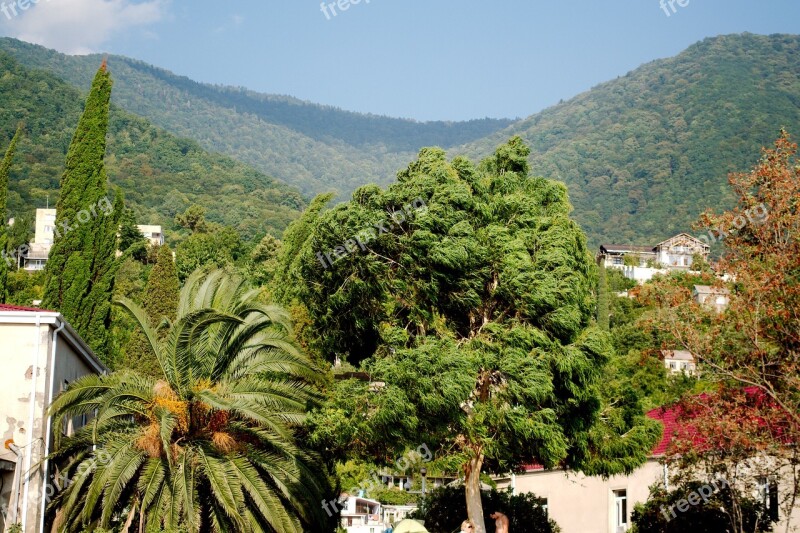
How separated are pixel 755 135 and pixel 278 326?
19020cm

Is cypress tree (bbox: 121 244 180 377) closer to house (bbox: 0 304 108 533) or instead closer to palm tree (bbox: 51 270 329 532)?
palm tree (bbox: 51 270 329 532)

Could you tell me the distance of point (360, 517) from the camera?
49469mm

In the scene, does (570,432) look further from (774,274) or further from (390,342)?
(774,274)

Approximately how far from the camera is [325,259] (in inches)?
882

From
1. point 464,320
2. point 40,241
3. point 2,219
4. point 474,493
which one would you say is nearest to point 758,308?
point 464,320

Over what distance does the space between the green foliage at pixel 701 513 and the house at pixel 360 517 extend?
19.9 metres

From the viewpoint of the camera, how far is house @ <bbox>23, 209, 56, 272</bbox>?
111 m

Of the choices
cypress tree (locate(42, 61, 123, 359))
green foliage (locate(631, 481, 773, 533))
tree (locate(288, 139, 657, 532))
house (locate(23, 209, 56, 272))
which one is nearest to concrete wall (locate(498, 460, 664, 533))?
green foliage (locate(631, 481, 773, 533))

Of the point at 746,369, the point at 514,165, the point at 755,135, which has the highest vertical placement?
the point at 755,135

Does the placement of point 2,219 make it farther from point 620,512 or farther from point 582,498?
point 620,512

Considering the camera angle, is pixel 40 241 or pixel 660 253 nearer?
pixel 40 241

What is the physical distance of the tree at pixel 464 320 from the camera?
20109mm

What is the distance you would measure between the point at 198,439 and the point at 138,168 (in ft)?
440

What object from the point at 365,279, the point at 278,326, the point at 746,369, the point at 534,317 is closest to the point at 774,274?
the point at 746,369
